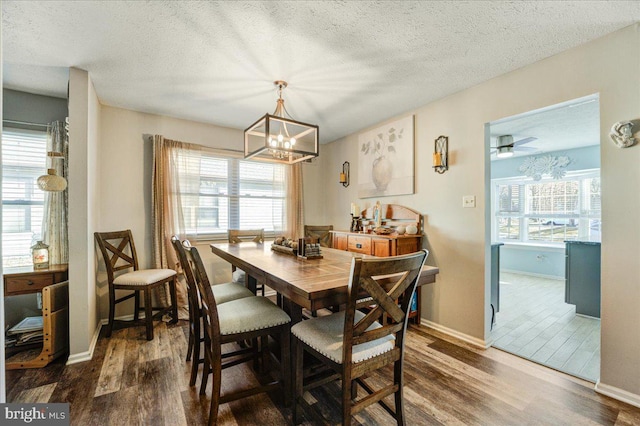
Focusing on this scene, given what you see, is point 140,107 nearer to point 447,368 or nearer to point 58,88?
point 58,88

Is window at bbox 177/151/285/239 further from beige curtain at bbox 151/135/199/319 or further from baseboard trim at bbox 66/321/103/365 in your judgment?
baseboard trim at bbox 66/321/103/365

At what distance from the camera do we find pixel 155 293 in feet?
11.0

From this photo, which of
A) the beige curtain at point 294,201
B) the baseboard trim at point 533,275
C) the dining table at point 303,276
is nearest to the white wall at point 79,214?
the dining table at point 303,276

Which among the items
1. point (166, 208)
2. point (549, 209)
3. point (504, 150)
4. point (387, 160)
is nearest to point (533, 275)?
point (549, 209)

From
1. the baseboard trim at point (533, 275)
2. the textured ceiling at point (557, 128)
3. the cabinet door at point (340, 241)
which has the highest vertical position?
the textured ceiling at point (557, 128)

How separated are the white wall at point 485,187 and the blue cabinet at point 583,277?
176 cm

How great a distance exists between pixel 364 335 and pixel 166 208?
3.05 m

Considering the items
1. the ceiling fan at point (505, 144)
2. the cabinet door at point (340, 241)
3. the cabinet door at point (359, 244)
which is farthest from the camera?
the ceiling fan at point (505, 144)

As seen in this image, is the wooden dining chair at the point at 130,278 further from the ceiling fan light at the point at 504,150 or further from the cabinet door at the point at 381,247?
the ceiling fan light at the point at 504,150

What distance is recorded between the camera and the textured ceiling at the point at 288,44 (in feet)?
5.76

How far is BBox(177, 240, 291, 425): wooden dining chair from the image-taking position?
1607 mm

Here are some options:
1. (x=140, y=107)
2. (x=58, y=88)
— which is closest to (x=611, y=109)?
(x=140, y=107)

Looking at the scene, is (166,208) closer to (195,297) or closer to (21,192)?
(21,192)

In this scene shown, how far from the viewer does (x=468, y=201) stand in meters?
2.77
